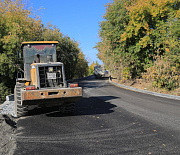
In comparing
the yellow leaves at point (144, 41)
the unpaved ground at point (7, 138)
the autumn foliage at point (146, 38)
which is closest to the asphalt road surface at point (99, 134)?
the unpaved ground at point (7, 138)

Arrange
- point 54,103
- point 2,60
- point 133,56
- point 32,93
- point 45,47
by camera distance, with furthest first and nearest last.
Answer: point 133,56 → point 2,60 → point 45,47 → point 54,103 → point 32,93

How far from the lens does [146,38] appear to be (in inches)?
824

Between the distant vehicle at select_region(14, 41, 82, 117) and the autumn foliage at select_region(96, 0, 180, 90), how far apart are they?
1050cm

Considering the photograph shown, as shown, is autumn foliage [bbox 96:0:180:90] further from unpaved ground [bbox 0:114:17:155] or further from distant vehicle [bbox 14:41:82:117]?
unpaved ground [bbox 0:114:17:155]

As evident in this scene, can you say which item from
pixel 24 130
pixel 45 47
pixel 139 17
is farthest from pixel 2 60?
pixel 24 130

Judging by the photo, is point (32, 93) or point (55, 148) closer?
point (55, 148)

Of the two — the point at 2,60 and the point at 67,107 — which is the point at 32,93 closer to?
the point at 67,107

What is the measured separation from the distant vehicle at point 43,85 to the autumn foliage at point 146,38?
10504mm

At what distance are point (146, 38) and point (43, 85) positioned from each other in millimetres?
15364

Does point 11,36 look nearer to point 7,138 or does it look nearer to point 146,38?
point 146,38

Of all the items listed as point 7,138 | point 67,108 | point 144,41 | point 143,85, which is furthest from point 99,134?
point 143,85

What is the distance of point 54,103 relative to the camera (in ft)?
26.1

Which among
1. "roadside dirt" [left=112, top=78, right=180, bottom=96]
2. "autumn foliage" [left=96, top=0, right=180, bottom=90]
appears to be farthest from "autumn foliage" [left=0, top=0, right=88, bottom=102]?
"roadside dirt" [left=112, top=78, right=180, bottom=96]

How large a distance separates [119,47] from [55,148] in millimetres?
21106
